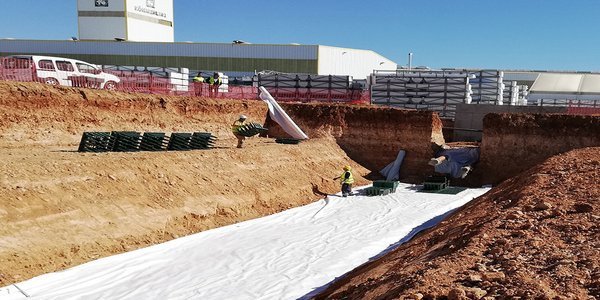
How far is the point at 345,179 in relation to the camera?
19.0 meters

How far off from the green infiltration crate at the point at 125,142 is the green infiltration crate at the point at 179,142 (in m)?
1.38

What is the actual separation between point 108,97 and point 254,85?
593 inches

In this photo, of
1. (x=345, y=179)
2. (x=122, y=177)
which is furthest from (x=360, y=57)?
(x=122, y=177)

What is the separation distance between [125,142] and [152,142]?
108 cm

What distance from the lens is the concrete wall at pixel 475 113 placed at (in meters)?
26.0

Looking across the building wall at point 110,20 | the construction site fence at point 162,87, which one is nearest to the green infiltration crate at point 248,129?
the construction site fence at point 162,87

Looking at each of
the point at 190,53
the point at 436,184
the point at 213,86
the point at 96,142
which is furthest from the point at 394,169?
the point at 190,53

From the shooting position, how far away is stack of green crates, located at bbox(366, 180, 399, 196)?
773 inches

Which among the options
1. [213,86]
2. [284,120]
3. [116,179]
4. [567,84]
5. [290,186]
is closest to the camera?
[116,179]

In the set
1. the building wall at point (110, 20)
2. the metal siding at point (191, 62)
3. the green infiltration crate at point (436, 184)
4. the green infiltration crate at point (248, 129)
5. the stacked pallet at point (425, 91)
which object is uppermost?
the building wall at point (110, 20)

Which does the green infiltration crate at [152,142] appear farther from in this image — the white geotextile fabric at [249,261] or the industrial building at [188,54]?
the industrial building at [188,54]

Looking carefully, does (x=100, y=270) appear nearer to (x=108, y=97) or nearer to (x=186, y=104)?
(x=108, y=97)

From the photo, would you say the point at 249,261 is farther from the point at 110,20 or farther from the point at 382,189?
the point at 110,20

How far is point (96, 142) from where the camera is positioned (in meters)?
15.6
